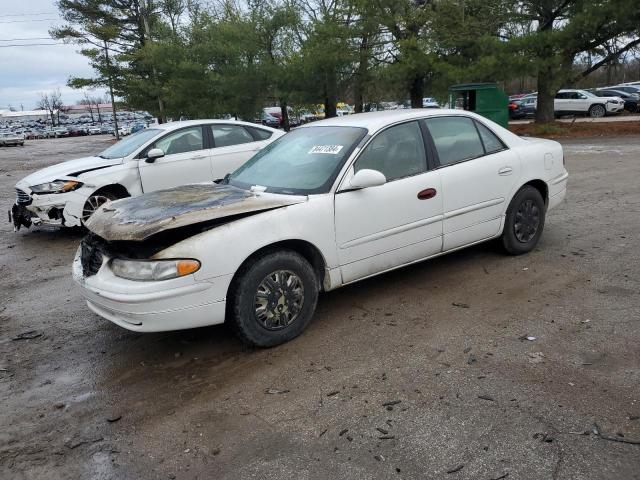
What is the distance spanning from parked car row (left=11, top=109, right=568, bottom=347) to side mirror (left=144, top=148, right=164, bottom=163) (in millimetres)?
3140

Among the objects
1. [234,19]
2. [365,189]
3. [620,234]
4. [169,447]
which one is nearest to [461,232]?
[365,189]

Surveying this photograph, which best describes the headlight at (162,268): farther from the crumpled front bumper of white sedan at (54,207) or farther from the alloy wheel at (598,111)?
the alloy wheel at (598,111)

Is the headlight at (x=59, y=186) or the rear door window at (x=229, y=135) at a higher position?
the rear door window at (x=229, y=135)

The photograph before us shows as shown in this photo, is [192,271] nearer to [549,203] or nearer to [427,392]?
[427,392]

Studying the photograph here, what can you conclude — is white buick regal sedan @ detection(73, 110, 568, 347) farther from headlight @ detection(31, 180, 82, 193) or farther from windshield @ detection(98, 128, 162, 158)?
windshield @ detection(98, 128, 162, 158)

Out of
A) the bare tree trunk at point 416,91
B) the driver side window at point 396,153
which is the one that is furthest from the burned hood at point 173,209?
the bare tree trunk at point 416,91

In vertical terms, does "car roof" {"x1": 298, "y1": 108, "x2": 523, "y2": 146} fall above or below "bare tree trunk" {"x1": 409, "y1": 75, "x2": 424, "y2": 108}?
below

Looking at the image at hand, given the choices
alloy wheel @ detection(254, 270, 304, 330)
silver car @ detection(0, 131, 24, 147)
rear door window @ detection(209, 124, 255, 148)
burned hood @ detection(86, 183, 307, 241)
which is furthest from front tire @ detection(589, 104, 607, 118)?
silver car @ detection(0, 131, 24, 147)

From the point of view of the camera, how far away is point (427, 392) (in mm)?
3275

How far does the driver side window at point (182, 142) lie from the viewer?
8.22 meters

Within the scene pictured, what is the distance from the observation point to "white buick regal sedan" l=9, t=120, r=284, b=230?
765 cm

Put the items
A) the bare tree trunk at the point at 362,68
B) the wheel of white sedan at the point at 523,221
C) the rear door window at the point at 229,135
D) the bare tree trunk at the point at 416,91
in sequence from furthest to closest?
the bare tree trunk at the point at 416,91 → the bare tree trunk at the point at 362,68 → the rear door window at the point at 229,135 → the wheel of white sedan at the point at 523,221

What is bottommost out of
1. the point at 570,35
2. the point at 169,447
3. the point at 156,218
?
A: the point at 169,447

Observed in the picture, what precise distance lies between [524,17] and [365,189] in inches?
752
